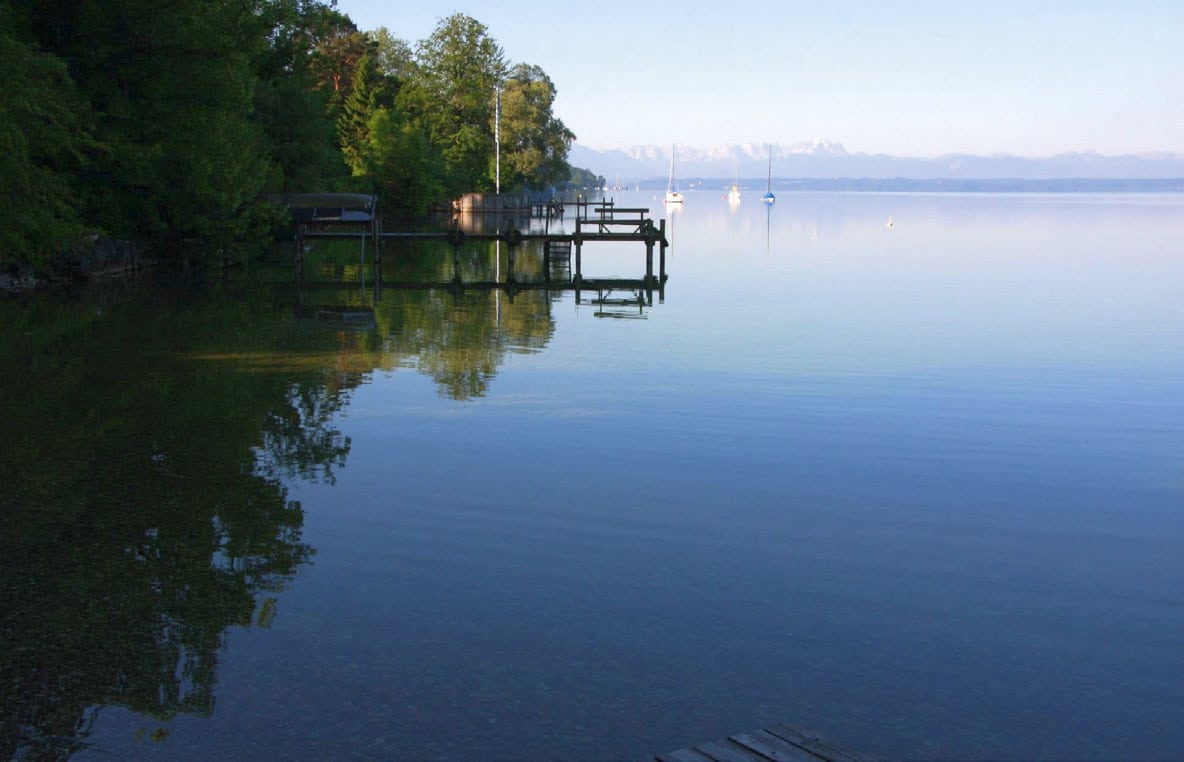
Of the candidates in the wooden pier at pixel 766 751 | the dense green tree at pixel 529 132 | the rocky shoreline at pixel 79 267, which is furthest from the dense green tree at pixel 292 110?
the dense green tree at pixel 529 132

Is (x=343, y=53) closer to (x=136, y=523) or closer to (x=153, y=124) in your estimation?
(x=153, y=124)

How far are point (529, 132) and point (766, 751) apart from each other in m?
109

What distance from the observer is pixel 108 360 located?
20359 millimetres

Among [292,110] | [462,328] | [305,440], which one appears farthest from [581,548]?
[292,110]

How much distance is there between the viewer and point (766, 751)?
5.55 metres

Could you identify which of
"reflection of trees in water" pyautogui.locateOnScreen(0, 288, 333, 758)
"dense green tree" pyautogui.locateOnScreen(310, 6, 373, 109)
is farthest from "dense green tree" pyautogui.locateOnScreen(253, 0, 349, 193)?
"dense green tree" pyautogui.locateOnScreen(310, 6, 373, 109)

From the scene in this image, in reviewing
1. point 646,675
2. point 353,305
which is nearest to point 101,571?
point 646,675

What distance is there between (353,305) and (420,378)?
1229 centimetres

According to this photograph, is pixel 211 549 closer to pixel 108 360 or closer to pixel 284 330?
pixel 108 360

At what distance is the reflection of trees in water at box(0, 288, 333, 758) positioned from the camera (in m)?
7.45

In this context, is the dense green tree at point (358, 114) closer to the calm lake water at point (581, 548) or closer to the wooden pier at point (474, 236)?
the wooden pier at point (474, 236)

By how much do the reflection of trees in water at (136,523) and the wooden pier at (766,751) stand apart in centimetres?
313

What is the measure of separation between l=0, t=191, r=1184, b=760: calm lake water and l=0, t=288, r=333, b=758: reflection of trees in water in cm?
5

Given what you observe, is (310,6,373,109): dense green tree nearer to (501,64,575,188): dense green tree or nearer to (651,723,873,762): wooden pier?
(501,64,575,188): dense green tree
